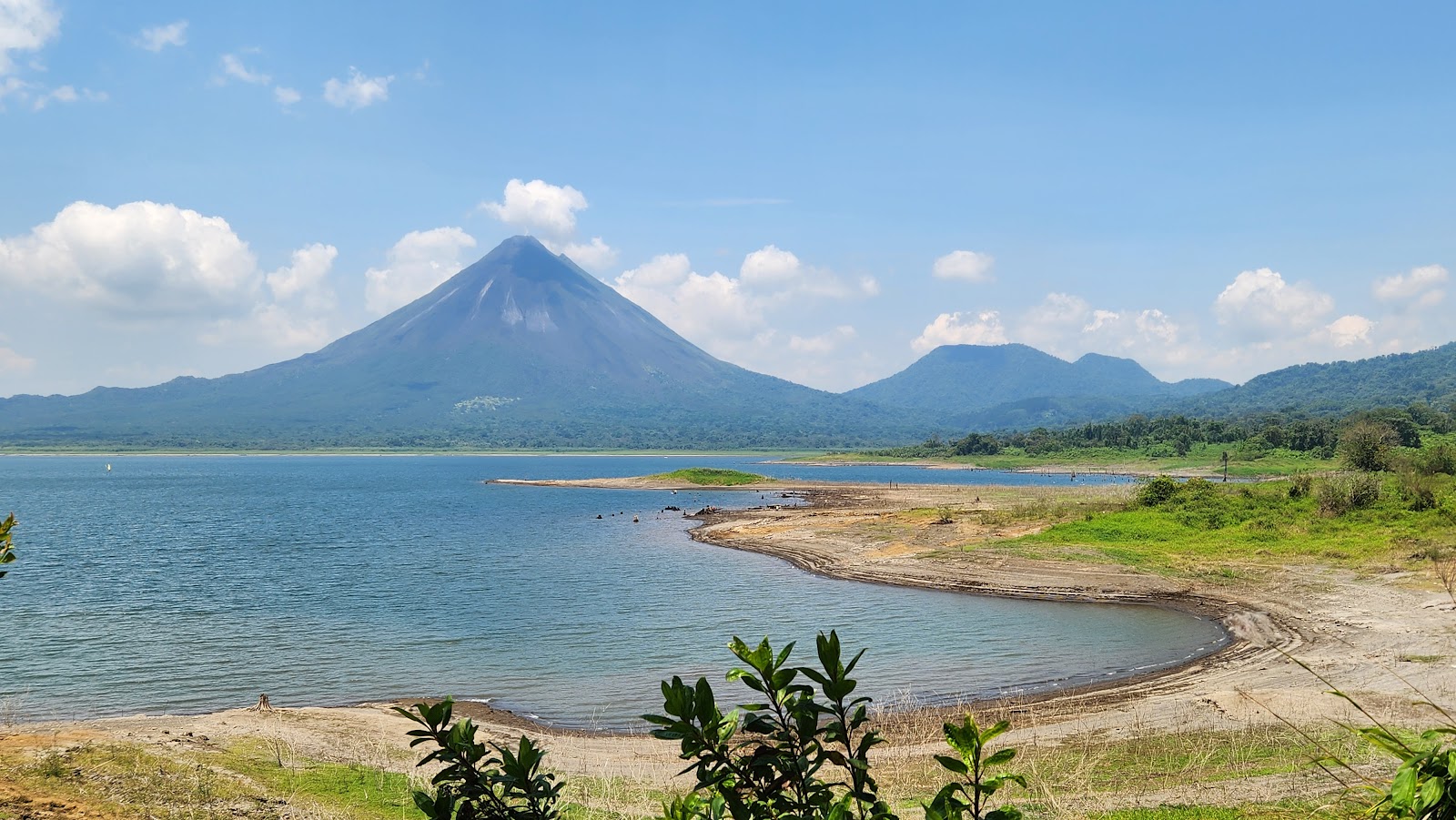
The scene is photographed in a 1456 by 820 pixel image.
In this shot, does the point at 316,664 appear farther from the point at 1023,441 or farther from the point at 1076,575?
the point at 1023,441

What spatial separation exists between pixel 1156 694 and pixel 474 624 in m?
16.5

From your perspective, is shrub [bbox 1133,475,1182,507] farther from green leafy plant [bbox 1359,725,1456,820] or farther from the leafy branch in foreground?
the leafy branch in foreground

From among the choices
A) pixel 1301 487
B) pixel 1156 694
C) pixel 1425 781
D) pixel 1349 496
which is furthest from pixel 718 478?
pixel 1425 781

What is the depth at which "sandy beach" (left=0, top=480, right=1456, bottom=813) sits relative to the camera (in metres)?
11.0

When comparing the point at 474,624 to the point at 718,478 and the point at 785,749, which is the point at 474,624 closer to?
the point at 785,749

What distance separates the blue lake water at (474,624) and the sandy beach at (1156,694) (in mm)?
1396

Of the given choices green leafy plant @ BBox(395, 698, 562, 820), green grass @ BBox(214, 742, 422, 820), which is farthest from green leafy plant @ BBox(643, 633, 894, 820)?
green grass @ BBox(214, 742, 422, 820)

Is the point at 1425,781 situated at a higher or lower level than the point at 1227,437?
higher

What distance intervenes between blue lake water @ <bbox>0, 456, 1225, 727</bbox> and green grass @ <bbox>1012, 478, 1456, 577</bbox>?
675 centimetres

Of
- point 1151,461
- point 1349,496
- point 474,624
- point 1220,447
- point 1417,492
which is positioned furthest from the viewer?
point 1151,461

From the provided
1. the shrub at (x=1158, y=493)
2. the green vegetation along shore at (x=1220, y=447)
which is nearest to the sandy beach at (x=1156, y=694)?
the shrub at (x=1158, y=493)

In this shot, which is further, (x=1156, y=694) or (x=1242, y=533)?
(x=1242, y=533)

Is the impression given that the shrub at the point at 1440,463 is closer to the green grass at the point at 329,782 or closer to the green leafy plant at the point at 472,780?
the green grass at the point at 329,782

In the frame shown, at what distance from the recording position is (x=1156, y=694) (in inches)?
578
